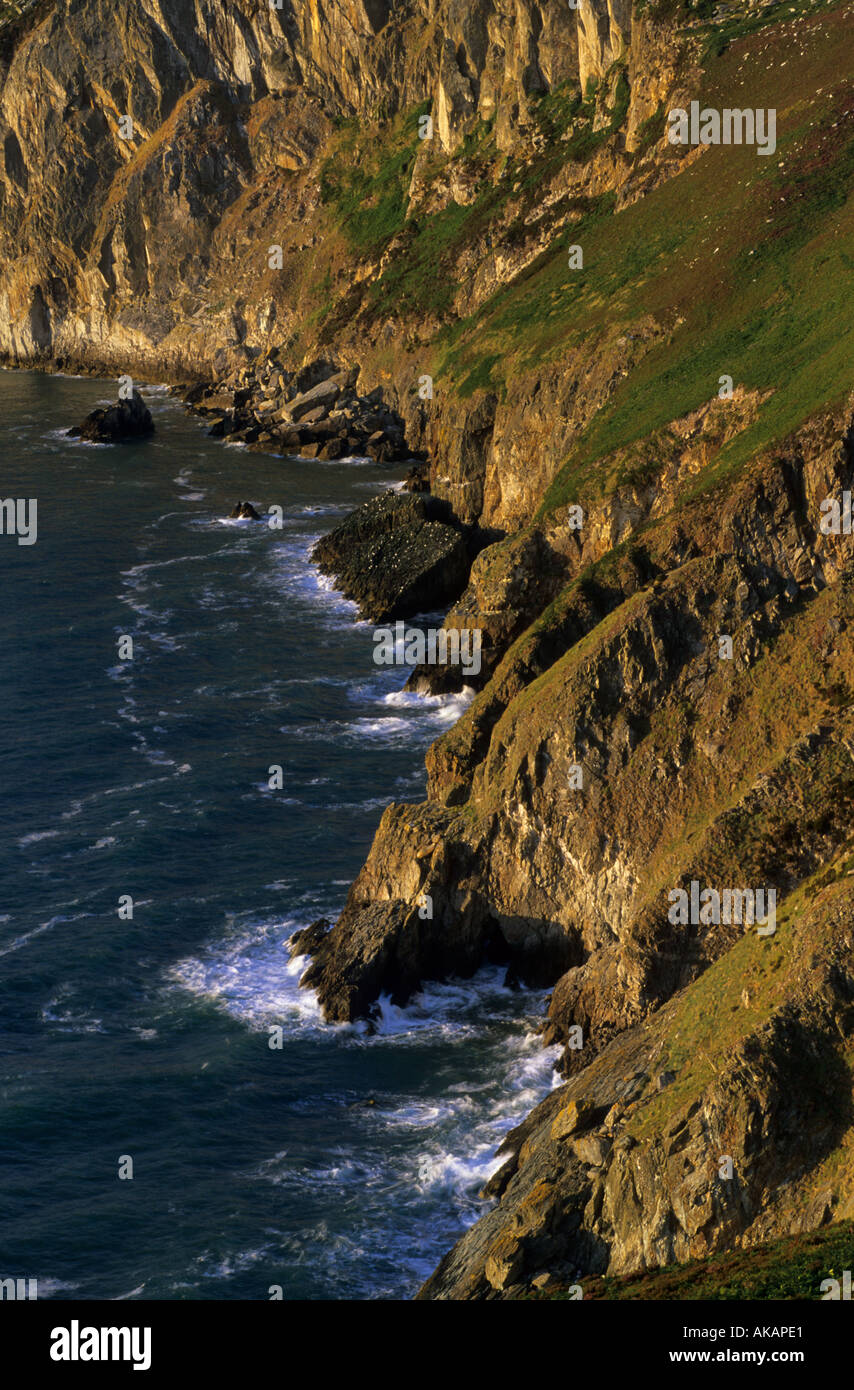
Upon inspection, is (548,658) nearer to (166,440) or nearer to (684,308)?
(684,308)

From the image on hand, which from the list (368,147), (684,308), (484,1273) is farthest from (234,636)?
(368,147)

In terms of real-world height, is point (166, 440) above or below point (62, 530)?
above

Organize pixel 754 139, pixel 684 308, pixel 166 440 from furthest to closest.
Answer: pixel 166 440 < pixel 754 139 < pixel 684 308

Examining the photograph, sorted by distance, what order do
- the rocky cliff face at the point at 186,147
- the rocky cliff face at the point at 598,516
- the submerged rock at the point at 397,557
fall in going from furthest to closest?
the rocky cliff face at the point at 186,147 → the submerged rock at the point at 397,557 → the rocky cliff face at the point at 598,516

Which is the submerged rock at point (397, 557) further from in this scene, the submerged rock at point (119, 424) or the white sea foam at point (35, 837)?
the submerged rock at point (119, 424)

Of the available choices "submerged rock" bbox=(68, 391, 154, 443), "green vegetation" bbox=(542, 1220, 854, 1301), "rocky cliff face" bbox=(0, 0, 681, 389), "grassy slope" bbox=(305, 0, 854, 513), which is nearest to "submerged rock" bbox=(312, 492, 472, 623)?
"grassy slope" bbox=(305, 0, 854, 513)

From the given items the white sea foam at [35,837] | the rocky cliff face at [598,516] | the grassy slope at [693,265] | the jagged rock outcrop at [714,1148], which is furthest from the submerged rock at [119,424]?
the jagged rock outcrop at [714,1148]

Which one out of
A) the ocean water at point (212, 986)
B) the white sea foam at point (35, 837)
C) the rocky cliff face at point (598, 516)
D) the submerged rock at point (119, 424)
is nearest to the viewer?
the rocky cliff face at point (598, 516)
